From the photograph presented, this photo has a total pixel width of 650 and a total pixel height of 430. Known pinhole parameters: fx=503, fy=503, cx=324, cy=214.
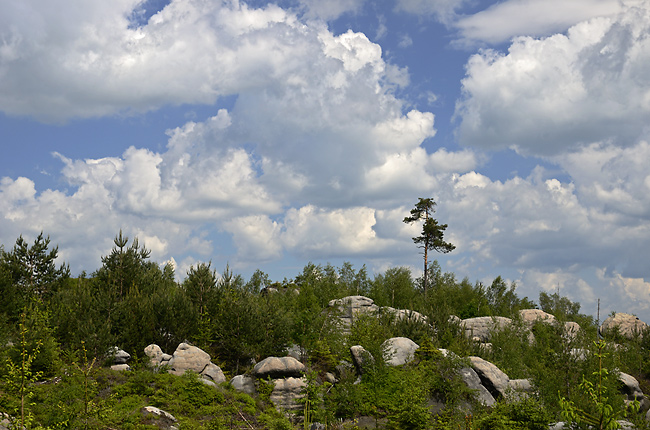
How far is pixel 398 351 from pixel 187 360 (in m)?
11.8

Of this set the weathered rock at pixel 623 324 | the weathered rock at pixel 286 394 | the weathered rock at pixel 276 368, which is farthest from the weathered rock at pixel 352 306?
the weathered rock at pixel 623 324

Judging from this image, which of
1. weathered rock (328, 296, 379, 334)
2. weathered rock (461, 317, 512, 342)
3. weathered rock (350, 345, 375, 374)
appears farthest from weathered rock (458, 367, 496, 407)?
weathered rock (461, 317, 512, 342)

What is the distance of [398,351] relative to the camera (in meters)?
29.1

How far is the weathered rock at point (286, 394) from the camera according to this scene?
24.2 m

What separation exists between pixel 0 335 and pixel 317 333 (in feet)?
55.1

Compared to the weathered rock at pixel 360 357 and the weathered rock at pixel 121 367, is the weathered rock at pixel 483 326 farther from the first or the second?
the weathered rock at pixel 121 367

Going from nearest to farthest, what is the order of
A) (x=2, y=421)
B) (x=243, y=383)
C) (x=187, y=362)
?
(x=2, y=421)
(x=243, y=383)
(x=187, y=362)

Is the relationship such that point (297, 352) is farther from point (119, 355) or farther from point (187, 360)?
point (119, 355)

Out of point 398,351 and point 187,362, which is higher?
point 398,351

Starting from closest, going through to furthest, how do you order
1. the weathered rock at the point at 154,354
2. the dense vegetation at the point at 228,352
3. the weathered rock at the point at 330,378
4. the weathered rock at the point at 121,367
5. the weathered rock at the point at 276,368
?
1. the dense vegetation at the point at 228,352
2. the weathered rock at the point at 121,367
3. the weathered rock at the point at 276,368
4. the weathered rock at the point at 154,354
5. the weathered rock at the point at 330,378

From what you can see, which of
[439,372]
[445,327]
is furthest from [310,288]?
[439,372]

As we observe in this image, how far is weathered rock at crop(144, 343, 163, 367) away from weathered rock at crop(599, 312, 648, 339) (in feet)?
140

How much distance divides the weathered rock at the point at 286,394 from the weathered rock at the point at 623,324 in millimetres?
37571

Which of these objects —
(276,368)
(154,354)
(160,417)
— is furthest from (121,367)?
(276,368)
